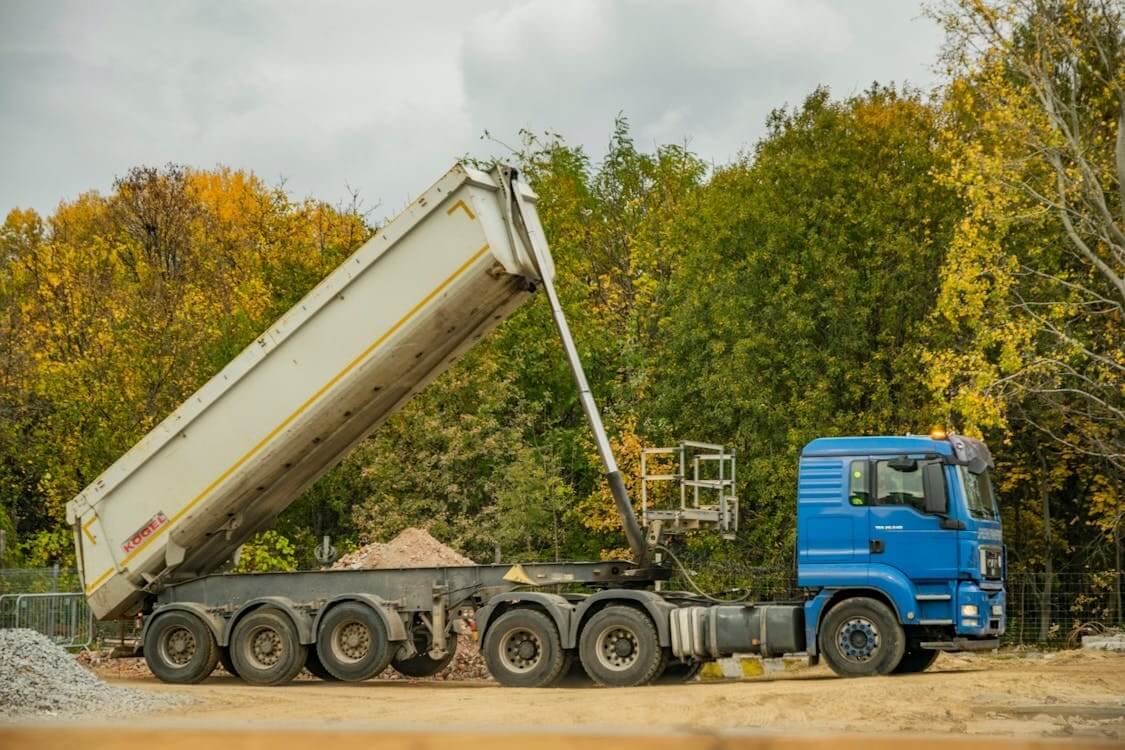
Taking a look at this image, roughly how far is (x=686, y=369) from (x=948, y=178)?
9.57 meters

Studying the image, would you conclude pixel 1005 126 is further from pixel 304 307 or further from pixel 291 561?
pixel 291 561

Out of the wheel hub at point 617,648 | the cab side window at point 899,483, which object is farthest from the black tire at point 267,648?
the cab side window at point 899,483

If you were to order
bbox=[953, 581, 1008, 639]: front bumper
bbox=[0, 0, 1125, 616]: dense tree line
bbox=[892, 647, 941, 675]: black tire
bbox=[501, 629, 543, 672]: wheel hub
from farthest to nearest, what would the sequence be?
bbox=[0, 0, 1125, 616]: dense tree line → bbox=[892, 647, 941, 675]: black tire → bbox=[501, 629, 543, 672]: wheel hub → bbox=[953, 581, 1008, 639]: front bumper

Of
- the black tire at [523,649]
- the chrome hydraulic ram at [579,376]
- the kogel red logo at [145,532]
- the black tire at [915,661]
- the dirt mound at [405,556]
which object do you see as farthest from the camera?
the dirt mound at [405,556]

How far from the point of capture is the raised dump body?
1518 cm

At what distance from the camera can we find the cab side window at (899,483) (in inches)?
603

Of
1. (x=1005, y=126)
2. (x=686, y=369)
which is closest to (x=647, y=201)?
(x=686, y=369)

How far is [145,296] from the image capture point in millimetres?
39344

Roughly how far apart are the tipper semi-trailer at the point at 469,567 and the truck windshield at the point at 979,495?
4 cm

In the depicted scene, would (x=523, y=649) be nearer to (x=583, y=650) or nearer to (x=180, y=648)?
(x=583, y=650)

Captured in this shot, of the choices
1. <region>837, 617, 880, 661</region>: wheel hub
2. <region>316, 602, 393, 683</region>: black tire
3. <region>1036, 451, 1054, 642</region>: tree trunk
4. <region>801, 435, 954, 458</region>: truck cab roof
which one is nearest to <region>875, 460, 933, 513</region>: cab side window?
<region>801, 435, 954, 458</region>: truck cab roof

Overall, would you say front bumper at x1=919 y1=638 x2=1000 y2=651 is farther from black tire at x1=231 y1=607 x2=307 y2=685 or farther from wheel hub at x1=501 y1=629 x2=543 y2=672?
black tire at x1=231 y1=607 x2=307 y2=685

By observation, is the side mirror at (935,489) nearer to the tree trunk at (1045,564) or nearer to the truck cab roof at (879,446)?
the truck cab roof at (879,446)

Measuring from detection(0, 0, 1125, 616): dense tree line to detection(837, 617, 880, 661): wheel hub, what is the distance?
6.29 m
